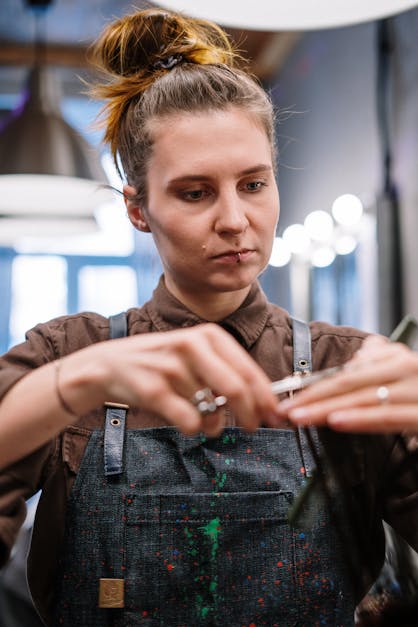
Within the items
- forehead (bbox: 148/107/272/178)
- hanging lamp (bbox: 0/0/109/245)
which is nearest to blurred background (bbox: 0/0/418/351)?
hanging lamp (bbox: 0/0/109/245)

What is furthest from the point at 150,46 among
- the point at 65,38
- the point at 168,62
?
the point at 65,38

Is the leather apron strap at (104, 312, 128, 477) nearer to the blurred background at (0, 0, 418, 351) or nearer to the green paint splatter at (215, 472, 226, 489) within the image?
the green paint splatter at (215, 472, 226, 489)

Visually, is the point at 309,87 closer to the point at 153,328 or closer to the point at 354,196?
the point at 354,196

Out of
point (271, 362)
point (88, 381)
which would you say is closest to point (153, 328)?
point (271, 362)

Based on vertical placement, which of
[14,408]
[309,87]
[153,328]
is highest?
[309,87]

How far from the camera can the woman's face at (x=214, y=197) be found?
3.56 feet

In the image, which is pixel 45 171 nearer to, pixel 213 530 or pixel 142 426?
pixel 142 426

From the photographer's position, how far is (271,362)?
3.91 feet

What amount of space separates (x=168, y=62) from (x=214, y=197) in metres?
0.31

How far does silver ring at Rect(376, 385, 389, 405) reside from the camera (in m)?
0.73

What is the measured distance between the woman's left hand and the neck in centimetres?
49

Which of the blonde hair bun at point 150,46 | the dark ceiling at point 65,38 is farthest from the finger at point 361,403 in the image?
the dark ceiling at point 65,38

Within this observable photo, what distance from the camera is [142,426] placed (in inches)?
44.8

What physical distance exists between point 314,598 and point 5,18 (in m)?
3.35
